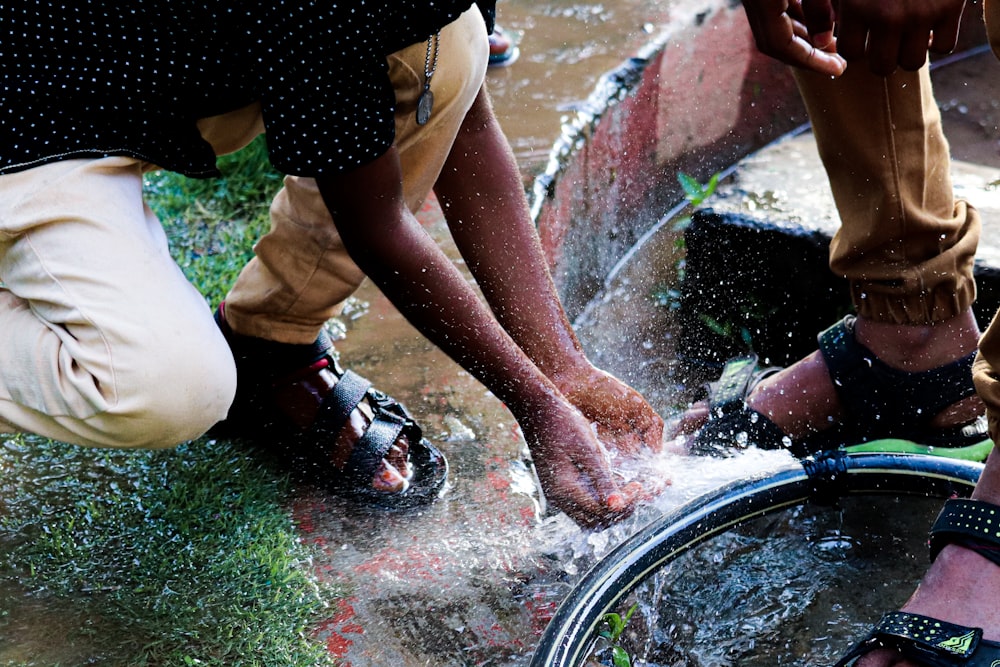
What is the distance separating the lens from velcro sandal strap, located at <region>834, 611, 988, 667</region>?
1.63 metres

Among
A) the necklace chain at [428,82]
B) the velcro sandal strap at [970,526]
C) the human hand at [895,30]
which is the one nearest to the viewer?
the human hand at [895,30]

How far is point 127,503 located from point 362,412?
54 centimetres

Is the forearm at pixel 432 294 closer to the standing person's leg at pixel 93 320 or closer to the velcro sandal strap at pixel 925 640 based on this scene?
the standing person's leg at pixel 93 320

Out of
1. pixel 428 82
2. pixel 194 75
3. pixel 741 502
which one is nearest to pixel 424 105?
pixel 428 82

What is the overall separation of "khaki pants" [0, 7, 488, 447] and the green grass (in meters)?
0.24

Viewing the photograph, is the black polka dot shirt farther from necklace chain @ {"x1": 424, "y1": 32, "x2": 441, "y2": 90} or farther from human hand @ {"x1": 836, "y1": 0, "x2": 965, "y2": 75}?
human hand @ {"x1": 836, "y1": 0, "x2": 965, "y2": 75}

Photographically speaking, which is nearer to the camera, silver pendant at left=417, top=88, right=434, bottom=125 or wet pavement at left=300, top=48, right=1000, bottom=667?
wet pavement at left=300, top=48, right=1000, bottom=667

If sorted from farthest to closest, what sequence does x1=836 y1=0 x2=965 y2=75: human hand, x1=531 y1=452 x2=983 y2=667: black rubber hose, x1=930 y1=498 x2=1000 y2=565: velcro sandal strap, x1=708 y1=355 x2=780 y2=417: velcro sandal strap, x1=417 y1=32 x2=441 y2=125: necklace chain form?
1. x1=708 y1=355 x2=780 y2=417: velcro sandal strap
2. x1=417 y1=32 x2=441 y2=125: necklace chain
3. x1=531 y1=452 x2=983 y2=667: black rubber hose
4. x1=930 y1=498 x2=1000 y2=565: velcro sandal strap
5. x1=836 y1=0 x2=965 y2=75: human hand

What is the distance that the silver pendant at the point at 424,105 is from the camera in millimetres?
2059

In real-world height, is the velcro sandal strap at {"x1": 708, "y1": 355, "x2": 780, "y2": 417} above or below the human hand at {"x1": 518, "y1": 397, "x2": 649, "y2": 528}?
below

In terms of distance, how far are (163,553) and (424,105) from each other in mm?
1040

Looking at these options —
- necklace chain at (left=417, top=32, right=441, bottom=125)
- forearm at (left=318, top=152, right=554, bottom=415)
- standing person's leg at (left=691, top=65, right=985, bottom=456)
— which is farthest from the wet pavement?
necklace chain at (left=417, top=32, right=441, bottom=125)

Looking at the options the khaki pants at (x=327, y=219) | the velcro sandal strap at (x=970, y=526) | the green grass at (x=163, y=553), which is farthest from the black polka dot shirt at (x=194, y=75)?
the velcro sandal strap at (x=970, y=526)

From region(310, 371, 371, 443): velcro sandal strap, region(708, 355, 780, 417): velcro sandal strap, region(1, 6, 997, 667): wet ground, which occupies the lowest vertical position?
region(708, 355, 780, 417): velcro sandal strap
